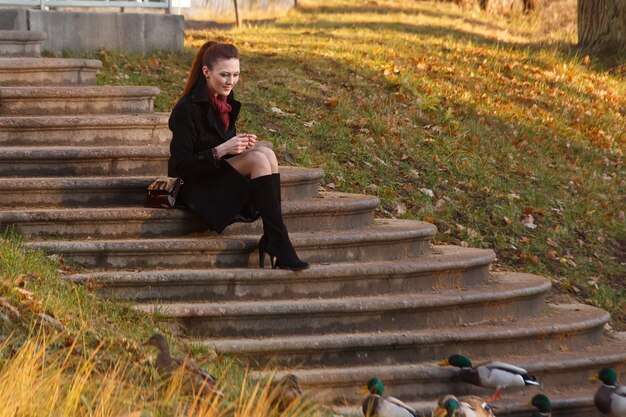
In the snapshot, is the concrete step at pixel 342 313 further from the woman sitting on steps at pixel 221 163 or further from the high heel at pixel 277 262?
the woman sitting on steps at pixel 221 163

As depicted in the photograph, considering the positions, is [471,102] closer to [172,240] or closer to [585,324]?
[585,324]

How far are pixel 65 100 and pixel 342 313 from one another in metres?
3.15

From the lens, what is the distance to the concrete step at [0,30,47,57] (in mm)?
10375

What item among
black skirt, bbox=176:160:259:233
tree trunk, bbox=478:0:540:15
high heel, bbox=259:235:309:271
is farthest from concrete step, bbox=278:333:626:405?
tree trunk, bbox=478:0:540:15

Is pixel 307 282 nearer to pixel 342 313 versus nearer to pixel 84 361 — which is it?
pixel 342 313

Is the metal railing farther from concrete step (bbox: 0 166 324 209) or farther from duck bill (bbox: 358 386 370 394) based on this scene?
duck bill (bbox: 358 386 370 394)

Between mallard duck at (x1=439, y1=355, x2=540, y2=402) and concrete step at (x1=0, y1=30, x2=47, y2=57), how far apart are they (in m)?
5.03

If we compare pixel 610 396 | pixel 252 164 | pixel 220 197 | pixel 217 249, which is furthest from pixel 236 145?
pixel 610 396

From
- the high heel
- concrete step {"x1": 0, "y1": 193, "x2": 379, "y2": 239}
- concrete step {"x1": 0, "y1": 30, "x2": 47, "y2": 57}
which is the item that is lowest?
the high heel

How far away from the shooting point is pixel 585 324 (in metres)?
8.38

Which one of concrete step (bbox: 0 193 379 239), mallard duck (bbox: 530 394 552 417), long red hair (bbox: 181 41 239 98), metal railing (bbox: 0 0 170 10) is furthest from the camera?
metal railing (bbox: 0 0 170 10)

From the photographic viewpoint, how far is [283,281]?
759cm

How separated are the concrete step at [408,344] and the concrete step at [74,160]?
190 centimetres

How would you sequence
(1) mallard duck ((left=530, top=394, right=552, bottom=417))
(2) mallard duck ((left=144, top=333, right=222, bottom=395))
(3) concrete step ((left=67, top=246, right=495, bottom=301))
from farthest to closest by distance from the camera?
(3) concrete step ((left=67, top=246, right=495, bottom=301)), (1) mallard duck ((left=530, top=394, right=552, bottom=417)), (2) mallard duck ((left=144, top=333, right=222, bottom=395))
